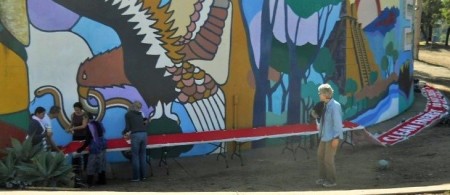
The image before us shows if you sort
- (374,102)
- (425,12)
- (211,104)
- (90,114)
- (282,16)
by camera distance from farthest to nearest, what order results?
(425,12) < (374,102) < (282,16) < (211,104) < (90,114)

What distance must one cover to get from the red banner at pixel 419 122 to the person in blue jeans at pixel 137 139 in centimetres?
624

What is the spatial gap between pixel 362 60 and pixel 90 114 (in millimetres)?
8865

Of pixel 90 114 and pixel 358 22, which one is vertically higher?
pixel 358 22

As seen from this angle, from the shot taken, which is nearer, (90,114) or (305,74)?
(90,114)

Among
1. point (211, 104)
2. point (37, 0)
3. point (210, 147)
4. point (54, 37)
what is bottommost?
point (210, 147)

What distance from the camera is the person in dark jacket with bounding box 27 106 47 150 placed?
32.1 feet

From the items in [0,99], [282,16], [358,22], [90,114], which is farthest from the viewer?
[358,22]

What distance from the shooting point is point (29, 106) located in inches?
412

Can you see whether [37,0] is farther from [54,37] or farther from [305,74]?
[305,74]

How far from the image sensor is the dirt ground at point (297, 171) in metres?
9.60

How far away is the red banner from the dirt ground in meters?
0.45

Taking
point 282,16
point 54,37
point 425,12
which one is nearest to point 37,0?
point 54,37

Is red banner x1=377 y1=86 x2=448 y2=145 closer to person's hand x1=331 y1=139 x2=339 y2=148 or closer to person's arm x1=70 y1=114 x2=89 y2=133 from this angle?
person's hand x1=331 y1=139 x2=339 y2=148

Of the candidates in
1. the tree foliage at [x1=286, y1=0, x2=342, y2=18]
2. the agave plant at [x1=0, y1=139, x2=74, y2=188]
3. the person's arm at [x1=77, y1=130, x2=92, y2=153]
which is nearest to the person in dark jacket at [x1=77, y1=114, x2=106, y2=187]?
the person's arm at [x1=77, y1=130, x2=92, y2=153]
